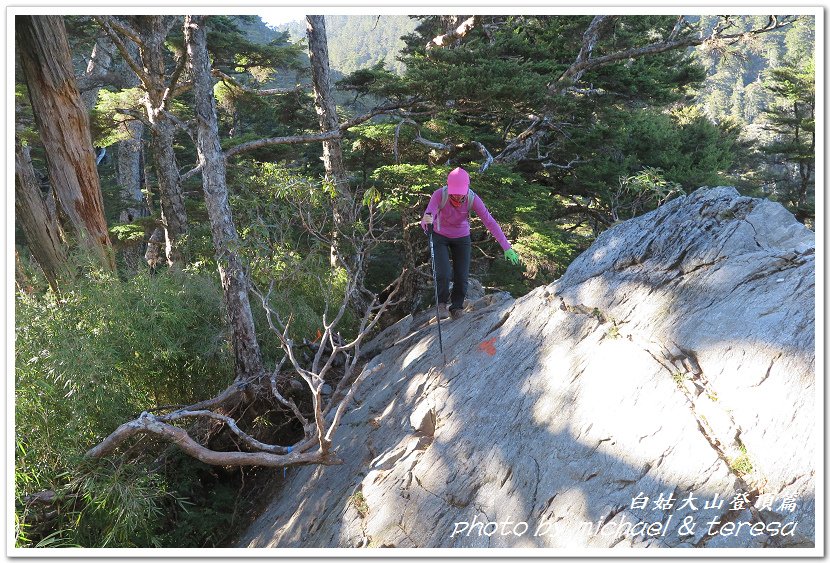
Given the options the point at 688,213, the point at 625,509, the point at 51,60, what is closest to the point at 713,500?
the point at 625,509

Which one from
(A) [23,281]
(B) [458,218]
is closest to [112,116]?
(A) [23,281]

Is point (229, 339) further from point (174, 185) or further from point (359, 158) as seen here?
point (359, 158)

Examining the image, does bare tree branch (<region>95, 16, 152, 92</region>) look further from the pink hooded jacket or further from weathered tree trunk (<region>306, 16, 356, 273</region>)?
the pink hooded jacket

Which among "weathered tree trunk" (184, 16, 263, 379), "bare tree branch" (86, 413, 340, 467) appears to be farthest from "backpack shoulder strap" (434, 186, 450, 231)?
"bare tree branch" (86, 413, 340, 467)

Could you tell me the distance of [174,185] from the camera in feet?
27.8

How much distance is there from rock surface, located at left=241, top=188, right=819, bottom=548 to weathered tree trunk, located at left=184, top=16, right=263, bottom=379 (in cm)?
178

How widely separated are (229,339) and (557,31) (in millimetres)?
8027

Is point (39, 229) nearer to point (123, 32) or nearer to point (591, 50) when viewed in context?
point (123, 32)

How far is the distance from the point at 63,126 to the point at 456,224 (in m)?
4.15

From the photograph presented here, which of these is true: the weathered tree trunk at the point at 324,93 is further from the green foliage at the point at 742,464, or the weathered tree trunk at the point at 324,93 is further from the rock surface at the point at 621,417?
the green foliage at the point at 742,464

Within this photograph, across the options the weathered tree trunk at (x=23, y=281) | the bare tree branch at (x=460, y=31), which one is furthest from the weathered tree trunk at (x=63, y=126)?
the bare tree branch at (x=460, y=31)

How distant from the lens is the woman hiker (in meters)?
4.56

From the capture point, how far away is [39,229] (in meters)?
5.21
